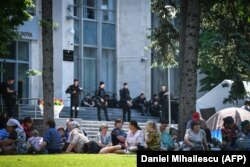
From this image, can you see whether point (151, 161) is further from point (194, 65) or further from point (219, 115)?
point (219, 115)

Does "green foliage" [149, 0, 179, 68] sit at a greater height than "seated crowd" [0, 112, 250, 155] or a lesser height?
greater

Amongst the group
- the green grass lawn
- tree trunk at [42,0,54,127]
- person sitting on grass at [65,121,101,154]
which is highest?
tree trunk at [42,0,54,127]

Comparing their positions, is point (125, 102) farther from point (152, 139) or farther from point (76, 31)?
point (152, 139)

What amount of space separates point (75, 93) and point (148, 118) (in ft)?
26.5

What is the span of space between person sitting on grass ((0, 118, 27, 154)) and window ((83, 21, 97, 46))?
74.6 feet

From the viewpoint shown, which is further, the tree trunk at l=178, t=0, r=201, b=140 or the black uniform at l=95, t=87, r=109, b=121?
the black uniform at l=95, t=87, r=109, b=121

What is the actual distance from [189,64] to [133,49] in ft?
71.1

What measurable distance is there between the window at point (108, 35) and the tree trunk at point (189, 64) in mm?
19957

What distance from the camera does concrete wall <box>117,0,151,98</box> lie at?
50.2 meters

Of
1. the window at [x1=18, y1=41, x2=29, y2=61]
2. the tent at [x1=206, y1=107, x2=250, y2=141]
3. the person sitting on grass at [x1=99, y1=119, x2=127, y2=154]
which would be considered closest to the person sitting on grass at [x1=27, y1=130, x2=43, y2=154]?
the person sitting on grass at [x1=99, y1=119, x2=127, y2=154]

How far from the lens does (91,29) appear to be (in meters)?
48.0

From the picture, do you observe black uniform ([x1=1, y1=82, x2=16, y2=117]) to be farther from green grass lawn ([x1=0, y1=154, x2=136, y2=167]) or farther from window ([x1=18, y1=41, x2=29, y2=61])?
green grass lawn ([x1=0, y1=154, x2=136, y2=167])

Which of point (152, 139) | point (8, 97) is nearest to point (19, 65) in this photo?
point (8, 97)

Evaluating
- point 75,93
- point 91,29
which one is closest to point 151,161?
point 75,93
